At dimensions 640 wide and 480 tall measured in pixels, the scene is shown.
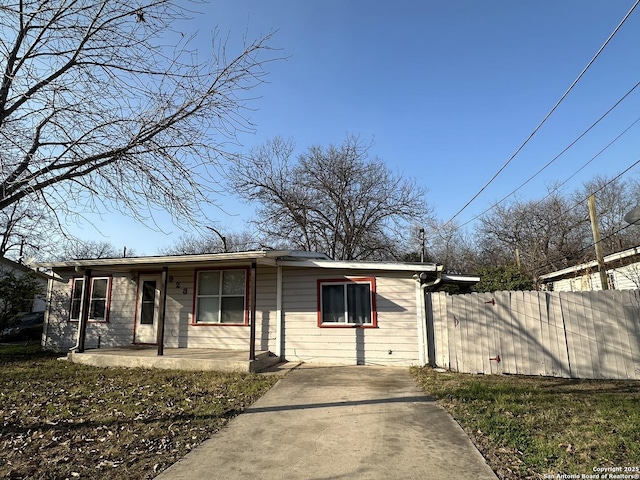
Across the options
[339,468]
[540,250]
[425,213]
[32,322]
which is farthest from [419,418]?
[540,250]

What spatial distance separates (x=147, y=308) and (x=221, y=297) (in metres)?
2.77

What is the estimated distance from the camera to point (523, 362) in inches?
300

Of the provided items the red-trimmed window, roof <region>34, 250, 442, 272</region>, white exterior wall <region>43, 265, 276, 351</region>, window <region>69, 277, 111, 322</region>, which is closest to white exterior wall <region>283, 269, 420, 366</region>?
the red-trimmed window

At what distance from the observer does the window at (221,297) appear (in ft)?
34.6

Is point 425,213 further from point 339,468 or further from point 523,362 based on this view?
point 339,468

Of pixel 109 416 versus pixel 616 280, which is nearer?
pixel 109 416

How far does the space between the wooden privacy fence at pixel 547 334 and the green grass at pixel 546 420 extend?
0.34 meters

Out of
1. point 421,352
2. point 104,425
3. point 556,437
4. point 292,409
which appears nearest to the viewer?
point 556,437

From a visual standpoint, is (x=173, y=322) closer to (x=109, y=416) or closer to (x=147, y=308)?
(x=147, y=308)

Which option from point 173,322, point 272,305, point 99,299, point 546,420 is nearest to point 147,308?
point 173,322

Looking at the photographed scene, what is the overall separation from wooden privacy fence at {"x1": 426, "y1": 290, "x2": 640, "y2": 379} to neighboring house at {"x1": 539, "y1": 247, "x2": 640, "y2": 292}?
5.89 m

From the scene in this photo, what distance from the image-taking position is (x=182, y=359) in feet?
29.1

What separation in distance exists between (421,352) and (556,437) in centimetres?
494

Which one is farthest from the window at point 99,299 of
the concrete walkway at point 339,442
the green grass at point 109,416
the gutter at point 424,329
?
the gutter at point 424,329
